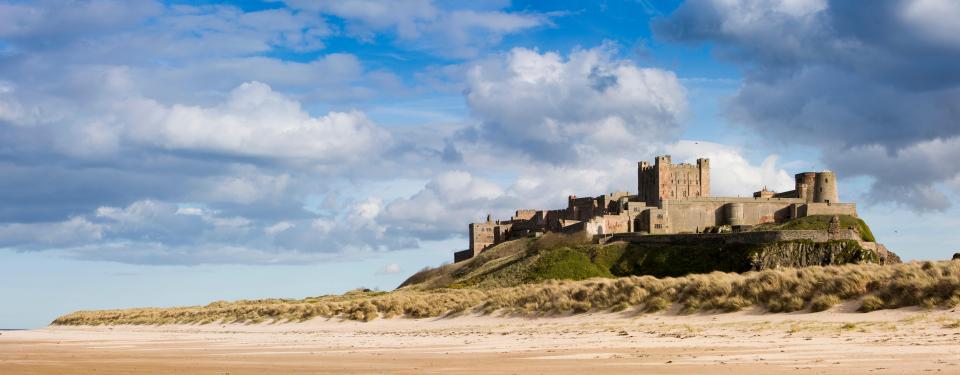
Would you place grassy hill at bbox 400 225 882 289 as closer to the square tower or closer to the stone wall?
the stone wall

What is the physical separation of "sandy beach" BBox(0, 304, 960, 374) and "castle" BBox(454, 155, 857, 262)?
69822 mm

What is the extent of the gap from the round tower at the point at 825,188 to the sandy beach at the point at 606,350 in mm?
87655

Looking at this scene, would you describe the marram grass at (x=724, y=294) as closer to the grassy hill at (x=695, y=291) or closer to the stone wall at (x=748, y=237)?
Result: the grassy hill at (x=695, y=291)

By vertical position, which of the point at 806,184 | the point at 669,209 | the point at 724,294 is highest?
the point at 806,184

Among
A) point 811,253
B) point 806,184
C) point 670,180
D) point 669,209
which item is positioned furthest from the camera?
point 670,180

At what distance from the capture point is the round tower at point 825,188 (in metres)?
111

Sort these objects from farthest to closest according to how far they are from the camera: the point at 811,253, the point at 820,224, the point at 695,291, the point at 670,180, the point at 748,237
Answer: the point at 670,180 < the point at 820,224 < the point at 748,237 < the point at 811,253 < the point at 695,291

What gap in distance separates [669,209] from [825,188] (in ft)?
67.5

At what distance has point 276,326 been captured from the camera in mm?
41594

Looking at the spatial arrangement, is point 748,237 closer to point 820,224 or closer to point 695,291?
point 820,224

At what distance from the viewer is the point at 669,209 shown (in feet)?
338

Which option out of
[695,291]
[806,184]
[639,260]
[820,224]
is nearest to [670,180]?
[806,184]

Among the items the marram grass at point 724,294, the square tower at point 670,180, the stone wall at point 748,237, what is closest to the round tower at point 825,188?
the square tower at point 670,180

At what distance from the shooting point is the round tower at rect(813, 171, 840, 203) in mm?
111000
